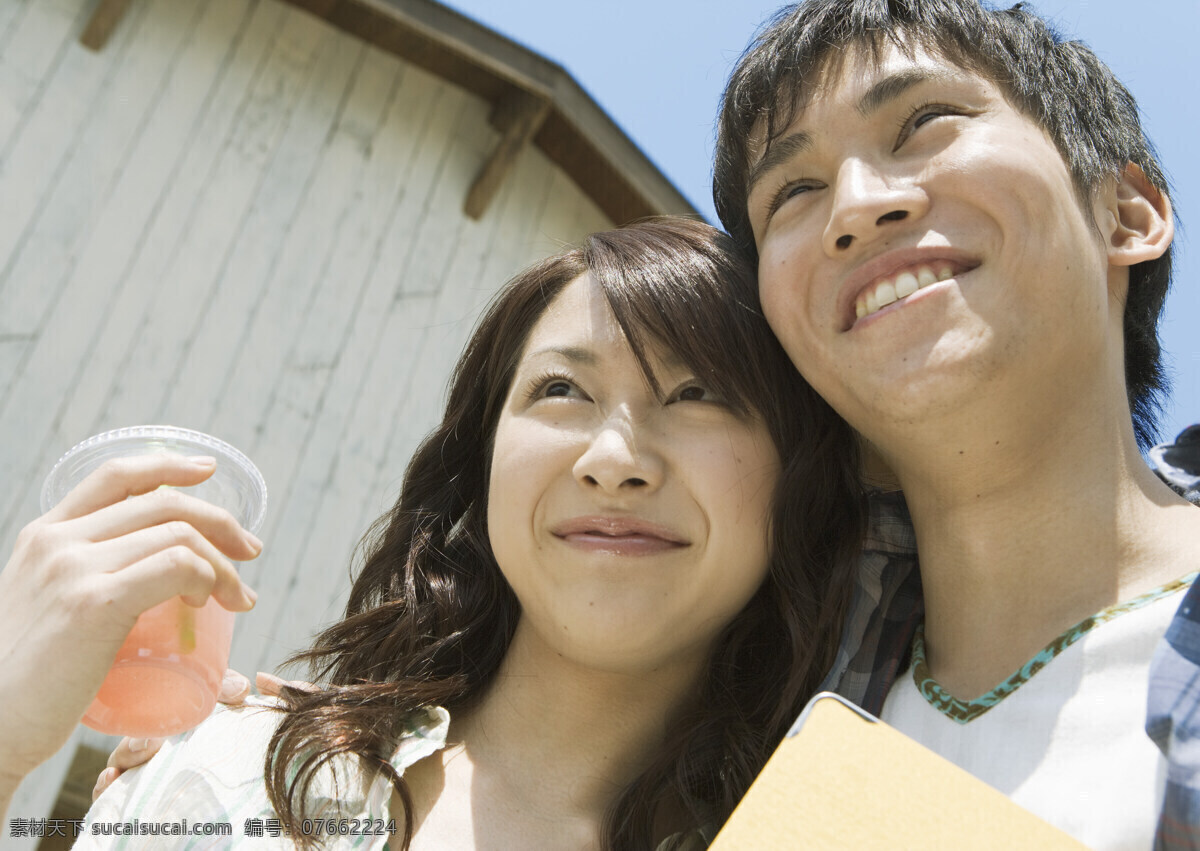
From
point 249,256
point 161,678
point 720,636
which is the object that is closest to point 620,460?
point 720,636

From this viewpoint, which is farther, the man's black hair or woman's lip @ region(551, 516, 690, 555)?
the man's black hair

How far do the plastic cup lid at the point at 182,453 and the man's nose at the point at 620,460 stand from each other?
18.7 inches

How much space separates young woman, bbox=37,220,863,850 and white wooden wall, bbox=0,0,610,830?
1.98m

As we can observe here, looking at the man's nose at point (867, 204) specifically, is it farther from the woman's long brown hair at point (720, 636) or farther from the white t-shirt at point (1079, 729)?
the white t-shirt at point (1079, 729)

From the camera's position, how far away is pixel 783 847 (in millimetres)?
914

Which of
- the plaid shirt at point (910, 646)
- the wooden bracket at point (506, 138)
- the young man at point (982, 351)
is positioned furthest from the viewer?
the wooden bracket at point (506, 138)

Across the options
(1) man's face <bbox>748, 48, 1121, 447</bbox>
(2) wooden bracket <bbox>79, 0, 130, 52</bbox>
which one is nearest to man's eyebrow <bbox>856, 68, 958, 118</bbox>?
(1) man's face <bbox>748, 48, 1121, 447</bbox>

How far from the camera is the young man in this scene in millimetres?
1502

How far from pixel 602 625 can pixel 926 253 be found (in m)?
0.74

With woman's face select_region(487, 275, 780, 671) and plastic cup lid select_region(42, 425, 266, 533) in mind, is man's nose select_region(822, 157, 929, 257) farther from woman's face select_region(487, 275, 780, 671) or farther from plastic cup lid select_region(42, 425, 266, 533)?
plastic cup lid select_region(42, 425, 266, 533)

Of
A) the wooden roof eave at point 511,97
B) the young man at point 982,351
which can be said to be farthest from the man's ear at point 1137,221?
the wooden roof eave at point 511,97

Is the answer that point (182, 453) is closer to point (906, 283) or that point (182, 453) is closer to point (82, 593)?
point (82, 593)

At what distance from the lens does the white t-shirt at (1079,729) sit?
1.24 m

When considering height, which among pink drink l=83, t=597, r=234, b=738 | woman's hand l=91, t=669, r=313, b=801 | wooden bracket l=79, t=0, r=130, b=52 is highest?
pink drink l=83, t=597, r=234, b=738
